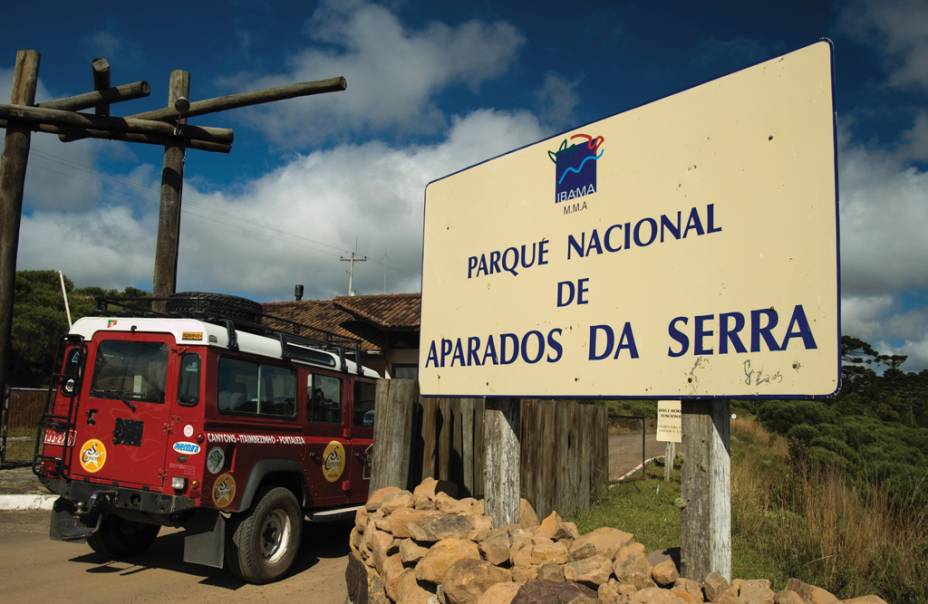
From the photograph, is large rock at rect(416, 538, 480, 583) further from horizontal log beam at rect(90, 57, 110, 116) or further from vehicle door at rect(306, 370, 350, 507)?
horizontal log beam at rect(90, 57, 110, 116)

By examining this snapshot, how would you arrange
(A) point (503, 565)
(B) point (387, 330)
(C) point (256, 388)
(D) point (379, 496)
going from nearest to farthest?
(A) point (503, 565) → (D) point (379, 496) → (C) point (256, 388) → (B) point (387, 330)

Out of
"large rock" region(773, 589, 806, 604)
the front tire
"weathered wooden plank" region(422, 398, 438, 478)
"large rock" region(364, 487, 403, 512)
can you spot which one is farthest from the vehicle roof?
"large rock" region(773, 589, 806, 604)

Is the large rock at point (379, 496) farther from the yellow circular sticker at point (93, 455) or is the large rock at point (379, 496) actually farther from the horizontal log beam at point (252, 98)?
the horizontal log beam at point (252, 98)

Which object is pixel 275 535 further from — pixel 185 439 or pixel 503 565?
pixel 503 565

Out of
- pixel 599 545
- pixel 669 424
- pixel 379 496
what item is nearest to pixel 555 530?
pixel 599 545

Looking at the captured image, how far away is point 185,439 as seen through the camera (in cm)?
608

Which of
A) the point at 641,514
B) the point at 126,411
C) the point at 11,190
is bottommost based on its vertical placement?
the point at 641,514

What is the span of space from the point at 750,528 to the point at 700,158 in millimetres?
3880

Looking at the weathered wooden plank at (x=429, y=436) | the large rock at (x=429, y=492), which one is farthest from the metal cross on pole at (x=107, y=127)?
the large rock at (x=429, y=492)

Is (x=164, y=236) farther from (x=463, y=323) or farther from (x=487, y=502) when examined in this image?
(x=487, y=502)

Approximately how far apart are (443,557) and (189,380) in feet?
11.4

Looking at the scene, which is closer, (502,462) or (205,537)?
(502,462)

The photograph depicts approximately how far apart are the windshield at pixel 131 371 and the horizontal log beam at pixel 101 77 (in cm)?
521

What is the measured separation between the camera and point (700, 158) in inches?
138
